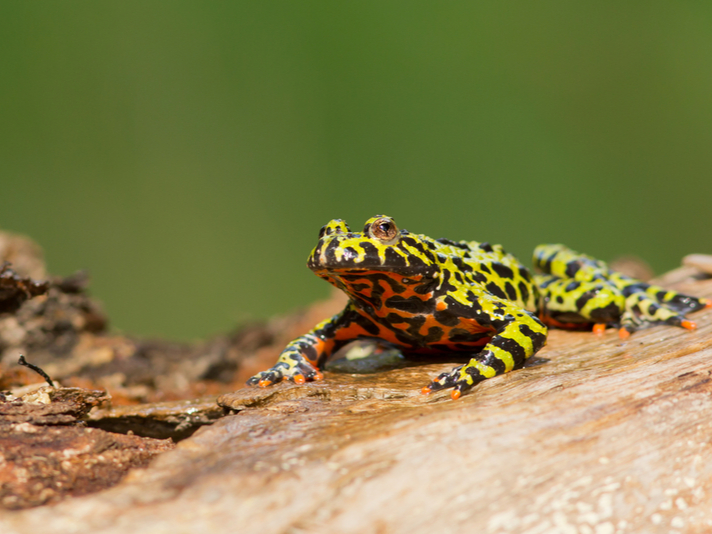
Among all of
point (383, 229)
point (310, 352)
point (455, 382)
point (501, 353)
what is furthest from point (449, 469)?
point (310, 352)

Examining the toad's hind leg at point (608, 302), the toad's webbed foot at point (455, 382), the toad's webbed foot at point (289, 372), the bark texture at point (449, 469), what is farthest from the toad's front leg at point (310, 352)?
the toad's hind leg at point (608, 302)

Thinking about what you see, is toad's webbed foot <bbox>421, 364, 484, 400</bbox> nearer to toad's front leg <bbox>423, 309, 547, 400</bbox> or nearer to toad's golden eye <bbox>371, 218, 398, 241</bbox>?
toad's front leg <bbox>423, 309, 547, 400</bbox>

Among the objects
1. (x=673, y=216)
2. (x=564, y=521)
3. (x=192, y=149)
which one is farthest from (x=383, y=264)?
(x=673, y=216)

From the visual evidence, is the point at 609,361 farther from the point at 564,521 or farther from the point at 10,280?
the point at 10,280

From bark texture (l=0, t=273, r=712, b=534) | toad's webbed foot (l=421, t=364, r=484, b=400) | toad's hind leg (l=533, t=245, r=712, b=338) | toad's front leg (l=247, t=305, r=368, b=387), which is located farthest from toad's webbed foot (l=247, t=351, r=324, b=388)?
toad's hind leg (l=533, t=245, r=712, b=338)

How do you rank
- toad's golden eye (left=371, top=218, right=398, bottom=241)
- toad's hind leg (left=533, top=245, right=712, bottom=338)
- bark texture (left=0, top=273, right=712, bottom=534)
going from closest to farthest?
1. bark texture (left=0, top=273, right=712, bottom=534)
2. toad's golden eye (left=371, top=218, right=398, bottom=241)
3. toad's hind leg (left=533, top=245, right=712, bottom=338)

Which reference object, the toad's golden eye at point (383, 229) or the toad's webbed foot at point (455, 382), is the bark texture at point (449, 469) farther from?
the toad's golden eye at point (383, 229)
